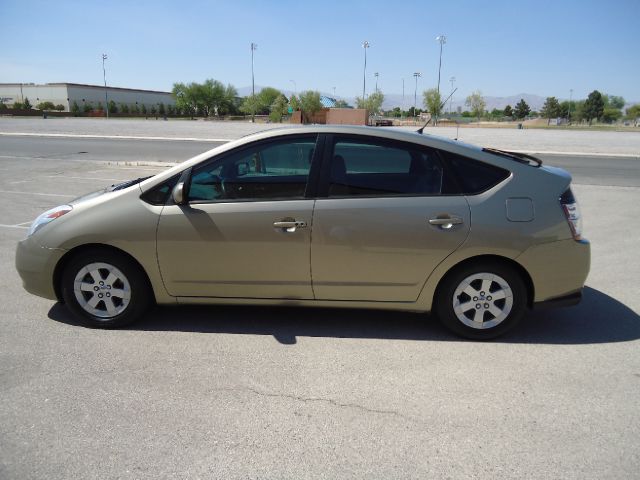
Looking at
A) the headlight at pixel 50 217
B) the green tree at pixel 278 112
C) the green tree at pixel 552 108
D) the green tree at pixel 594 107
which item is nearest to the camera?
the headlight at pixel 50 217

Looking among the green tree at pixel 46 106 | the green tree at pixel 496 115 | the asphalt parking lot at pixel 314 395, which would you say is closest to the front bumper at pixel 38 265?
the asphalt parking lot at pixel 314 395

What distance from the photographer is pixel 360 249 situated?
381cm

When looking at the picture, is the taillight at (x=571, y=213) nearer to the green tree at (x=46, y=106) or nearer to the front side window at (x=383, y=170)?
the front side window at (x=383, y=170)

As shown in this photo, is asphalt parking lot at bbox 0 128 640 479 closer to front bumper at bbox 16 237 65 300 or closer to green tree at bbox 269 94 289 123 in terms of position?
front bumper at bbox 16 237 65 300

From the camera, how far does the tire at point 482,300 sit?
385cm

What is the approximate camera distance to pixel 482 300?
389 centimetres

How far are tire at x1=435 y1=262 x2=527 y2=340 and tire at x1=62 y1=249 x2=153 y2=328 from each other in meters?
2.44

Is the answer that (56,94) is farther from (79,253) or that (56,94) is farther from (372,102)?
(79,253)

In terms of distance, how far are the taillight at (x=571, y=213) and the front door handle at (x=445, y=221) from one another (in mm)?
843

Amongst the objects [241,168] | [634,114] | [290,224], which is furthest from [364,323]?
[634,114]

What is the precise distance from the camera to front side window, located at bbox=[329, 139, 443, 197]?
3875mm

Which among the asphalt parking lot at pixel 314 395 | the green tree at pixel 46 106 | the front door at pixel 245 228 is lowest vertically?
the asphalt parking lot at pixel 314 395

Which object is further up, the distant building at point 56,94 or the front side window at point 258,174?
the distant building at point 56,94

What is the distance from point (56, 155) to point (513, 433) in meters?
20.8
